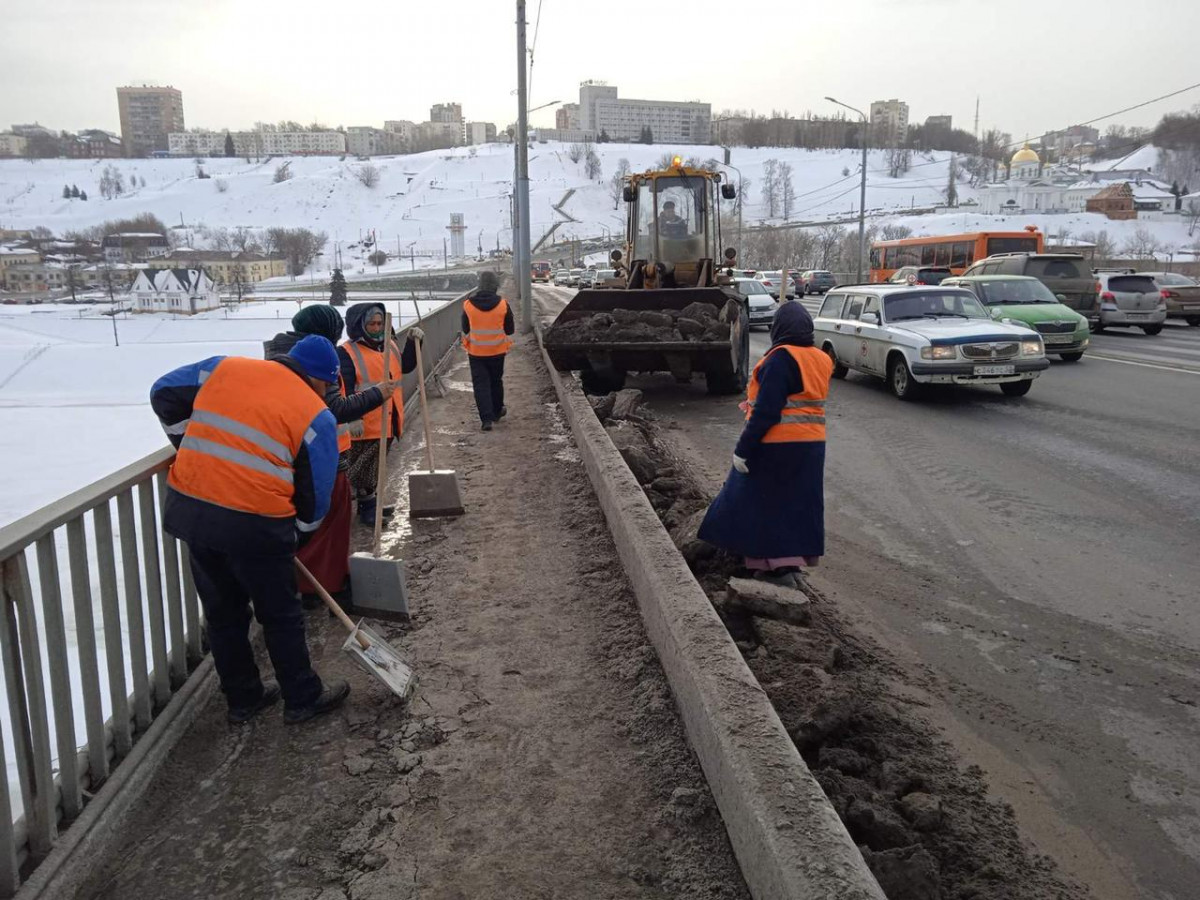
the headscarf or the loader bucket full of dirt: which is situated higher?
the headscarf

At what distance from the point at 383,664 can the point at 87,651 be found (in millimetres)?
1159

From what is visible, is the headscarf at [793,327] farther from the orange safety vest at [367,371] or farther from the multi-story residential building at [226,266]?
the multi-story residential building at [226,266]

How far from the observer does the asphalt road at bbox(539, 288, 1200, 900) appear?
3.14 metres

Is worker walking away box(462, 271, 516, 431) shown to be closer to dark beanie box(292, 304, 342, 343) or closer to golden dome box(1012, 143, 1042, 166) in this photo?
dark beanie box(292, 304, 342, 343)

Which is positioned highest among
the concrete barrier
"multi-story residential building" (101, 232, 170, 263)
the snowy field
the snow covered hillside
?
the snow covered hillside

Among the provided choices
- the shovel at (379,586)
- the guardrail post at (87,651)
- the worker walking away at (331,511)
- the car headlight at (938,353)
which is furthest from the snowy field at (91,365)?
the guardrail post at (87,651)

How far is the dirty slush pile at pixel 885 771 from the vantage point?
266cm

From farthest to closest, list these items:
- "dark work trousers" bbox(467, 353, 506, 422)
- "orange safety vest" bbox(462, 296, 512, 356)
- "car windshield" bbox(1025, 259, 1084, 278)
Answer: "car windshield" bbox(1025, 259, 1084, 278) → "dark work trousers" bbox(467, 353, 506, 422) → "orange safety vest" bbox(462, 296, 512, 356)

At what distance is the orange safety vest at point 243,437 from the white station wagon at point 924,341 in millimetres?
9606

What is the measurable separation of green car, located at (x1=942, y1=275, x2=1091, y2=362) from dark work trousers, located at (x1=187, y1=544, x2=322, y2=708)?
13.6 meters

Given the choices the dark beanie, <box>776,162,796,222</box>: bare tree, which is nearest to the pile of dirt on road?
the dark beanie

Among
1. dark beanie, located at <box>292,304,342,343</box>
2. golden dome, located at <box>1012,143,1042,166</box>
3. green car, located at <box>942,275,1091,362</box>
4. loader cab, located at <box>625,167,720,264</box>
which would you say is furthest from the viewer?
golden dome, located at <box>1012,143,1042,166</box>

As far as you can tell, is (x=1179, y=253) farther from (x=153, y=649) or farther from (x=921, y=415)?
(x=153, y=649)

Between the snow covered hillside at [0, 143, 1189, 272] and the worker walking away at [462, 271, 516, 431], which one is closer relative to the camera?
the worker walking away at [462, 271, 516, 431]
